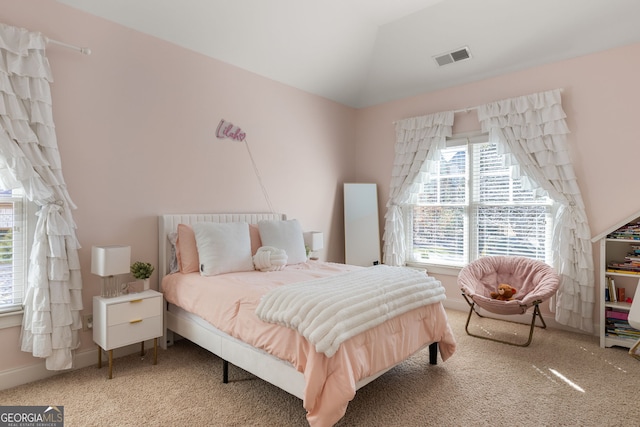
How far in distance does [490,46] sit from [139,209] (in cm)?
396

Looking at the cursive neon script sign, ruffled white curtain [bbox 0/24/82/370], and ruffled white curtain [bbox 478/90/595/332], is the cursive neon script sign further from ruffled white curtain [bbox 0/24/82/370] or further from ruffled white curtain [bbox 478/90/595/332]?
ruffled white curtain [bbox 478/90/595/332]

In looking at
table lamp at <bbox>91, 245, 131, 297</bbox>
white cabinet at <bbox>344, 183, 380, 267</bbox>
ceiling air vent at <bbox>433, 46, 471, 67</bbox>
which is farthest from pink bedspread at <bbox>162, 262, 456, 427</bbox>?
ceiling air vent at <bbox>433, 46, 471, 67</bbox>

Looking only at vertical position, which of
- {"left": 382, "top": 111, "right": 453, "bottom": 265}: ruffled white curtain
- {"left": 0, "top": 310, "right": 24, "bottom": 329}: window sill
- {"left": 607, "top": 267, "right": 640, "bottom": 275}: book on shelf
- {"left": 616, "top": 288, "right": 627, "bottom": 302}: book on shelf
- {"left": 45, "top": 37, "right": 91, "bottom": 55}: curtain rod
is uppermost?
{"left": 45, "top": 37, "right": 91, "bottom": 55}: curtain rod

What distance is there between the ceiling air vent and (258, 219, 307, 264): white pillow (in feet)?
8.62

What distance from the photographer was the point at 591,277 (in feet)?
11.5

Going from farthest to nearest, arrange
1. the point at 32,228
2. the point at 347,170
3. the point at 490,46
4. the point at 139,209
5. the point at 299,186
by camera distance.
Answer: the point at 347,170
the point at 299,186
the point at 490,46
the point at 139,209
the point at 32,228

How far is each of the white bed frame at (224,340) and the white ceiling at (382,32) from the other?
170cm

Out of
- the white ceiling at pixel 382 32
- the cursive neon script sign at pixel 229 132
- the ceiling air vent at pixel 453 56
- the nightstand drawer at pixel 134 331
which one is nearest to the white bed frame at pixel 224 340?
the nightstand drawer at pixel 134 331

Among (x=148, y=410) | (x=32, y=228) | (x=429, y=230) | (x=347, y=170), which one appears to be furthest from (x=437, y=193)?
(x=32, y=228)

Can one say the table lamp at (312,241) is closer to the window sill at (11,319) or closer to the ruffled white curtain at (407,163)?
the ruffled white curtain at (407,163)

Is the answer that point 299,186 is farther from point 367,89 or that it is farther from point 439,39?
point 439,39

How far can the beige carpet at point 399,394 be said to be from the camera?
2.15 metres

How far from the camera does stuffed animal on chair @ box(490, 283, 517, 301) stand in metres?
3.52

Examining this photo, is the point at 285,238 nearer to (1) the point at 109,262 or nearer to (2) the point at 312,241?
(2) the point at 312,241
